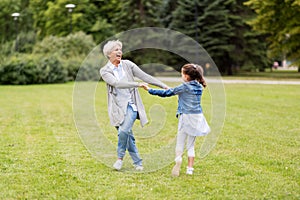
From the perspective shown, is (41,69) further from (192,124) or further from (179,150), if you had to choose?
(192,124)

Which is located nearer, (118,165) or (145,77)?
(145,77)

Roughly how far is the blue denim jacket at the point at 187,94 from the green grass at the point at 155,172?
94cm

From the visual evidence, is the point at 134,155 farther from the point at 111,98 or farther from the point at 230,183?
the point at 230,183

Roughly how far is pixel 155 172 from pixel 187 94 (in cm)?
124

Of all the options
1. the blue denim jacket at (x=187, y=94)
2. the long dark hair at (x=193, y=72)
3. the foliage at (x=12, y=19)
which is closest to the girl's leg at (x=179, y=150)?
the blue denim jacket at (x=187, y=94)

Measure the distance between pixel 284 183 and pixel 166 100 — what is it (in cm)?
1184

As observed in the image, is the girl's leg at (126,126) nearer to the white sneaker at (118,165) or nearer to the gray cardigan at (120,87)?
the gray cardigan at (120,87)

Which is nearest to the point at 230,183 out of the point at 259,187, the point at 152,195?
the point at 259,187

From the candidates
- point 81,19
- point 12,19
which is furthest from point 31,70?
point 12,19

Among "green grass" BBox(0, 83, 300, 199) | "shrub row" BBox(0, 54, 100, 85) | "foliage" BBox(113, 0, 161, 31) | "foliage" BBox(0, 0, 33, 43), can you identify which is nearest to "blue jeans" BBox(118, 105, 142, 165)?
"green grass" BBox(0, 83, 300, 199)

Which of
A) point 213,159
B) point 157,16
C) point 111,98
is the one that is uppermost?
point 157,16

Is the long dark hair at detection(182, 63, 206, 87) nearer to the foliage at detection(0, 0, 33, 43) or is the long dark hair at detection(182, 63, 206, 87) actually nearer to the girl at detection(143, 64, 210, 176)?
the girl at detection(143, 64, 210, 176)

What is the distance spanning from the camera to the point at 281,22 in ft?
117

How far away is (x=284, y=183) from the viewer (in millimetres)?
6180
